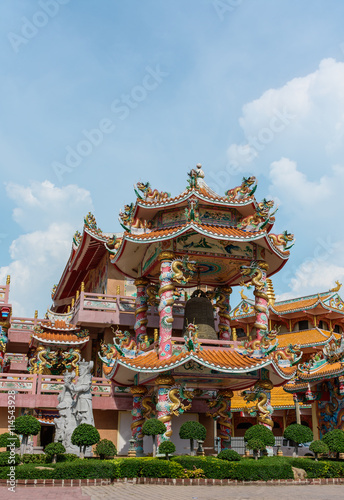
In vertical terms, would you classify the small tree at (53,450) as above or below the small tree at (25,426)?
below

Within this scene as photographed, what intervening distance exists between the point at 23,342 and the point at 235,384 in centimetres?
1532

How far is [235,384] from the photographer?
18.2m

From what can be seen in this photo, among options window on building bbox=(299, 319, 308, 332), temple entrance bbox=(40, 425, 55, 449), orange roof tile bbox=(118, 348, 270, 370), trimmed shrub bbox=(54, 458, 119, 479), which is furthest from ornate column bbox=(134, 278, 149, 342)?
window on building bbox=(299, 319, 308, 332)

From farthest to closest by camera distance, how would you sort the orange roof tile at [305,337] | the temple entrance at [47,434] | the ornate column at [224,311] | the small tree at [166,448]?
the orange roof tile at [305,337], the temple entrance at [47,434], the ornate column at [224,311], the small tree at [166,448]

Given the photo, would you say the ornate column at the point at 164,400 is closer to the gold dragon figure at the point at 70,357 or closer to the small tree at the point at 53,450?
the small tree at the point at 53,450

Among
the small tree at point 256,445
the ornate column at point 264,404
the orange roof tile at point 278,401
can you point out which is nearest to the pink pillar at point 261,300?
the ornate column at point 264,404

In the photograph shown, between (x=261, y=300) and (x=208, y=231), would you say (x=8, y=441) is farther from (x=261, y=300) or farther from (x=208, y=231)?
(x=261, y=300)

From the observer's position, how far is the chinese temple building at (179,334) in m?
17.0

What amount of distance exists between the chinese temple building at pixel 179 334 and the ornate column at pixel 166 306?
33 millimetres

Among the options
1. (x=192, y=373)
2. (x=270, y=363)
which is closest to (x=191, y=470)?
(x=192, y=373)

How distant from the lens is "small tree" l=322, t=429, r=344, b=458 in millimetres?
16484

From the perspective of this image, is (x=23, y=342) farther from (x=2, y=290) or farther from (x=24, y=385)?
(x=24, y=385)

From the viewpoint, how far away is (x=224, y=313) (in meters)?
21.1

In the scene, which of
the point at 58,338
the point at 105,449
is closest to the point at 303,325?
the point at 58,338
